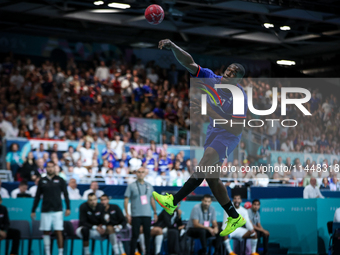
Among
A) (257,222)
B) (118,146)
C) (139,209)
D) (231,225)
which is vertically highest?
(118,146)

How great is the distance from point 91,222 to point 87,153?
10.7 feet

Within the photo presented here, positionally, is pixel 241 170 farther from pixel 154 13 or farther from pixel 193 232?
pixel 154 13

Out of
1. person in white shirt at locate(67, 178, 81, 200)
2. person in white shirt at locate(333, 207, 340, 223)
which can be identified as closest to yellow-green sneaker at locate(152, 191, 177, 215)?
person in white shirt at locate(67, 178, 81, 200)

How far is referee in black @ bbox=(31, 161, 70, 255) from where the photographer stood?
39.2 ft

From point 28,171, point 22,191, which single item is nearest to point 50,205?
point 22,191

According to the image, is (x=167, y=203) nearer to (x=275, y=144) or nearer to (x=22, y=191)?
(x=22, y=191)

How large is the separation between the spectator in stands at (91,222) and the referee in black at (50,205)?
0.44 meters

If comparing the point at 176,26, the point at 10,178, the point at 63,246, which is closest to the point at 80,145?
the point at 10,178

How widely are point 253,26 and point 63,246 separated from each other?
39.4 ft

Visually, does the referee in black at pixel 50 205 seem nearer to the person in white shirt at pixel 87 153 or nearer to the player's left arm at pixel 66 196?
the player's left arm at pixel 66 196

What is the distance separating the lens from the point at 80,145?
15352 millimetres

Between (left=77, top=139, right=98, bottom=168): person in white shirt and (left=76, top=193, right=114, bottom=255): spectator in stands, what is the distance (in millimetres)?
2749

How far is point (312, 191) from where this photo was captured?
1496 centimetres

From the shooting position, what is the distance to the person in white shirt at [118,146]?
1598 centimetres
